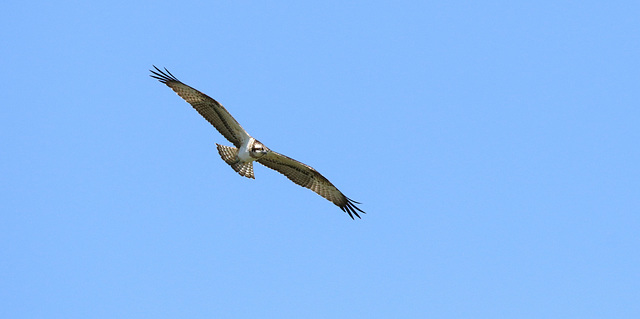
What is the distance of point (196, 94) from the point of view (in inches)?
636

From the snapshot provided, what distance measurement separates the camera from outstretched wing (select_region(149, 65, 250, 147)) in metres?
16.1

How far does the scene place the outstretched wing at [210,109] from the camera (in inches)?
635

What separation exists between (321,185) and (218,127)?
254cm

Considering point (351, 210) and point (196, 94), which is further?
point (351, 210)

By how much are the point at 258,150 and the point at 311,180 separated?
1.71 m

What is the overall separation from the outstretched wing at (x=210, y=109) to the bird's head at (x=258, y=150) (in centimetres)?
25

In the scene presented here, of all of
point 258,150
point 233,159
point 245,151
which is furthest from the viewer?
point 233,159

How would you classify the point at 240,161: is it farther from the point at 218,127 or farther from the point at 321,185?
the point at 321,185

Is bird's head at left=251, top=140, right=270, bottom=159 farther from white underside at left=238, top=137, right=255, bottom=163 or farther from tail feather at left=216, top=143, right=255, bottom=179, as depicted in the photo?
tail feather at left=216, top=143, right=255, bottom=179

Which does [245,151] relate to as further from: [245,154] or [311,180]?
[311,180]

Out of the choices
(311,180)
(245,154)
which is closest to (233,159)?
(245,154)

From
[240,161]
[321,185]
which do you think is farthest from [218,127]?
[321,185]

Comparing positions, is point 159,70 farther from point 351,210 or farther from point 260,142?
point 351,210

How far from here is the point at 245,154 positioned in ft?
54.0
